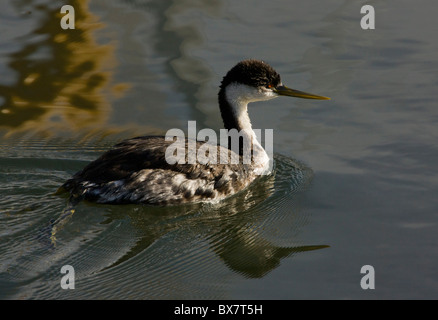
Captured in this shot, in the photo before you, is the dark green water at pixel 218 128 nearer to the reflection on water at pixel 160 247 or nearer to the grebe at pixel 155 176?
the reflection on water at pixel 160 247

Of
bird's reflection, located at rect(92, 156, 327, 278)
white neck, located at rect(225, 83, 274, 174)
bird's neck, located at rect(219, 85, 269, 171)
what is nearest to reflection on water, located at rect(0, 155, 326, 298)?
bird's reflection, located at rect(92, 156, 327, 278)

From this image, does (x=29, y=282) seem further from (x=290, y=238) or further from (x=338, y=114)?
(x=338, y=114)

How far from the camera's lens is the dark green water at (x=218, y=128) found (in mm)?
5953

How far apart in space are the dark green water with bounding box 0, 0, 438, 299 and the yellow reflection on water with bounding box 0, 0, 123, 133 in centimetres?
3

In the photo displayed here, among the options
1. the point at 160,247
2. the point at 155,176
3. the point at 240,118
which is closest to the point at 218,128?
the point at 240,118

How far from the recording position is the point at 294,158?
8.19 meters

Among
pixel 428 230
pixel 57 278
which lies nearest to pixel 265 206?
pixel 428 230

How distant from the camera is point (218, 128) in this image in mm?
9062

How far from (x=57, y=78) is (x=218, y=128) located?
9.06ft

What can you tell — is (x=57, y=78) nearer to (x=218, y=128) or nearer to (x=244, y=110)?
(x=218, y=128)

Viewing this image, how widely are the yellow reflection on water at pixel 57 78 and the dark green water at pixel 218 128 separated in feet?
0.09

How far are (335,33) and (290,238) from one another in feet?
16.7

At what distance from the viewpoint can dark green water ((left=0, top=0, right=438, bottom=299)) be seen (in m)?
5.95

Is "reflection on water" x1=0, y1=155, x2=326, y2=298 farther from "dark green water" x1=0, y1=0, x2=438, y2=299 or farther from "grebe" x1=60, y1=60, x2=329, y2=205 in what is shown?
"grebe" x1=60, y1=60, x2=329, y2=205
